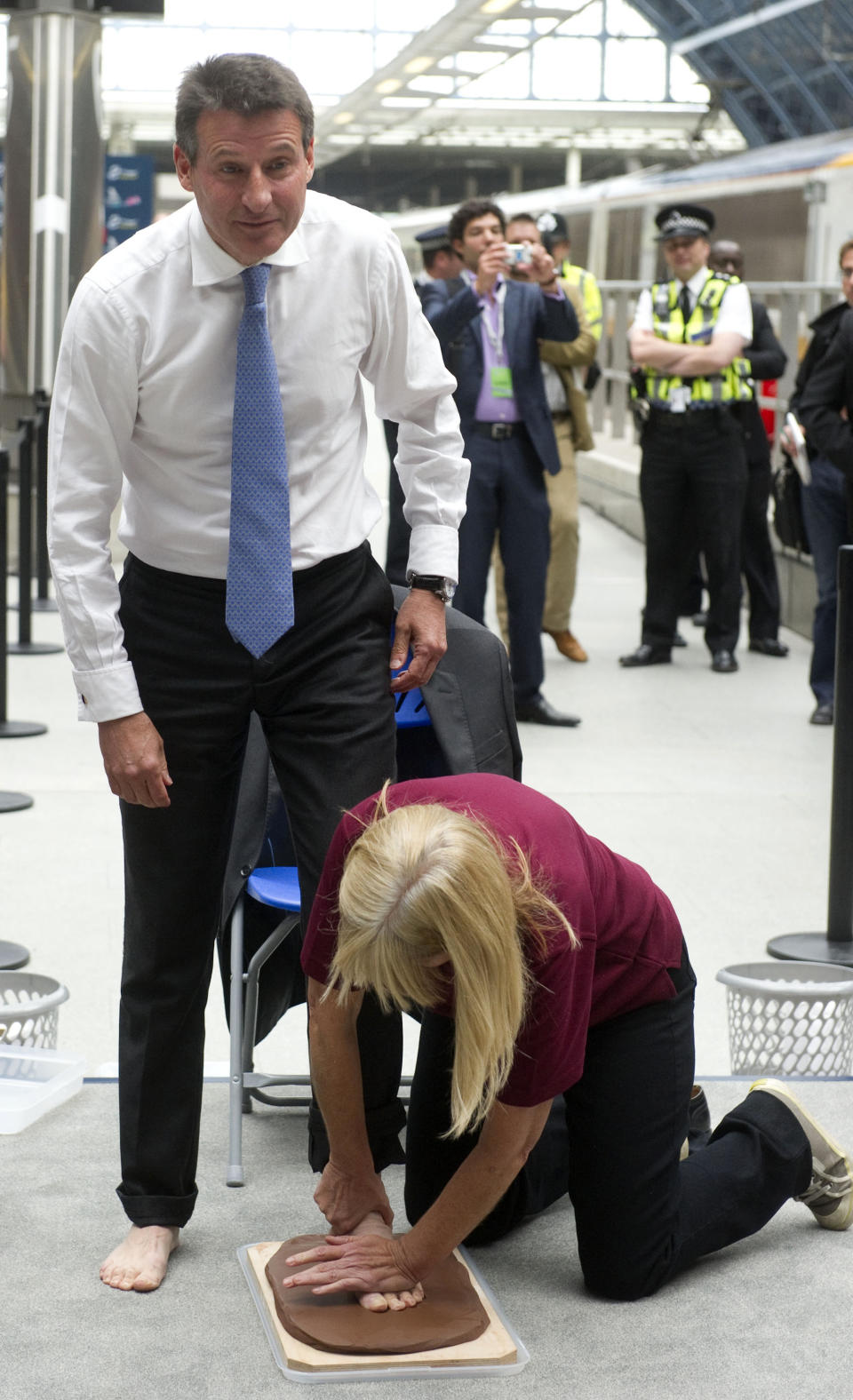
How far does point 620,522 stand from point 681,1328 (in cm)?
1085

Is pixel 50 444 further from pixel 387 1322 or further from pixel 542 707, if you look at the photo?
pixel 542 707

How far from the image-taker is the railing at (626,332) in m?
9.87

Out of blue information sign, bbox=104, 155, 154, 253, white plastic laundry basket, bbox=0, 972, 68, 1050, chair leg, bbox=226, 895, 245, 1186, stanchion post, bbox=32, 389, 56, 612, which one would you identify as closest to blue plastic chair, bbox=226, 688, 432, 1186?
chair leg, bbox=226, 895, 245, 1186

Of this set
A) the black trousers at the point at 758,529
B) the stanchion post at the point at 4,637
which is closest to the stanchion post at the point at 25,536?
the stanchion post at the point at 4,637

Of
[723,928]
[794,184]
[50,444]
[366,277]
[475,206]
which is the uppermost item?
[794,184]

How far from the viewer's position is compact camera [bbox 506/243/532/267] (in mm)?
6684

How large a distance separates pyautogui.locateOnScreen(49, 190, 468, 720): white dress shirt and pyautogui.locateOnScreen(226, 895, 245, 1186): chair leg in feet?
2.18

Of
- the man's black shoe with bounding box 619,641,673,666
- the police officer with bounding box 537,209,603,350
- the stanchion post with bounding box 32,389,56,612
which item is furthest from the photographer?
the stanchion post with bounding box 32,389,56,612

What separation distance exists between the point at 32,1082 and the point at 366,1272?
1.05 m

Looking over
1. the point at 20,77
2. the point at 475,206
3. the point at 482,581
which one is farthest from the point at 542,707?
the point at 20,77

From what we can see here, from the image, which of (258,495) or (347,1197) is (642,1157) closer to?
(347,1197)

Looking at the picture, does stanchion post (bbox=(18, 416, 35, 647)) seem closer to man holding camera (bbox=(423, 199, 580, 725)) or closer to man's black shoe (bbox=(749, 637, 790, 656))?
man holding camera (bbox=(423, 199, 580, 725))

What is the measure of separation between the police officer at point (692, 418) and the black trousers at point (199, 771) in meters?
5.13

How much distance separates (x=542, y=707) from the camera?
6969 millimetres
